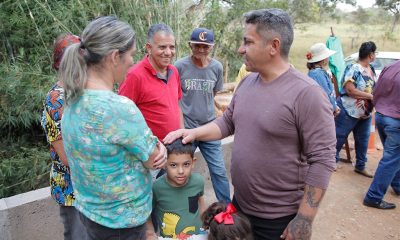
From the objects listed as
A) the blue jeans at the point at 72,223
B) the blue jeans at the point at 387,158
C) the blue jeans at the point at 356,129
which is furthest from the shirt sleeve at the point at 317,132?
the blue jeans at the point at 356,129

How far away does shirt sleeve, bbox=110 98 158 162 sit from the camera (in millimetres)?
1334

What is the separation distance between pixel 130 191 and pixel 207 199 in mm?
2474

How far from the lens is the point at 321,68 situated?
4246mm

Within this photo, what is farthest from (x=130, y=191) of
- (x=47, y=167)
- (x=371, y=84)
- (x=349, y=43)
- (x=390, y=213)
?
(x=349, y=43)

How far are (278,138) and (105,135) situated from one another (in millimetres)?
843

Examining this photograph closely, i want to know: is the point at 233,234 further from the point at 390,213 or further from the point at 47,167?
the point at 390,213

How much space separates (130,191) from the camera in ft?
4.90

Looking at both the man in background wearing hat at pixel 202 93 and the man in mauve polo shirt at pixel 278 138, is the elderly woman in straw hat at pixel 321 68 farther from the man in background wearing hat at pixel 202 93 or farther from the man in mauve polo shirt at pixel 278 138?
the man in mauve polo shirt at pixel 278 138

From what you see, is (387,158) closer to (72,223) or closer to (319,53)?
(319,53)

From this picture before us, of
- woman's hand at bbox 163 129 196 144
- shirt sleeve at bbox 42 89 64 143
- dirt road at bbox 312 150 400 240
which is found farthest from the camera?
dirt road at bbox 312 150 400 240

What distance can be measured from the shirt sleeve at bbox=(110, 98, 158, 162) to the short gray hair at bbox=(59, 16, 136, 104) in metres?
0.19

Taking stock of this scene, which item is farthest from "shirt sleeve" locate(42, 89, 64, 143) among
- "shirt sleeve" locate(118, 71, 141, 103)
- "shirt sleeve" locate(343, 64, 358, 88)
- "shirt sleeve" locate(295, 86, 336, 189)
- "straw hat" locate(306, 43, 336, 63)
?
"shirt sleeve" locate(343, 64, 358, 88)

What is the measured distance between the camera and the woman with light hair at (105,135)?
133 cm

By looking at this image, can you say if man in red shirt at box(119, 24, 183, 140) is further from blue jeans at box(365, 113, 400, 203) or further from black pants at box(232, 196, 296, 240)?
blue jeans at box(365, 113, 400, 203)
